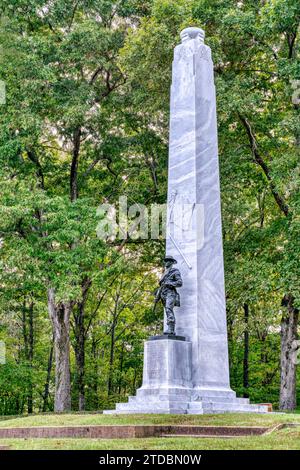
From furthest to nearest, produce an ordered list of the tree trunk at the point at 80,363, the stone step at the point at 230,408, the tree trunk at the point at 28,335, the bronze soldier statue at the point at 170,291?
the tree trunk at the point at 28,335, the tree trunk at the point at 80,363, the bronze soldier statue at the point at 170,291, the stone step at the point at 230,408

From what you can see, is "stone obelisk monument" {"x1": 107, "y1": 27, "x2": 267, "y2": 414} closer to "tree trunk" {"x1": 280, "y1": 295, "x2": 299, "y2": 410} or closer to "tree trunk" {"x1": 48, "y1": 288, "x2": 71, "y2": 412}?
"tree trunk" {"x1": 280, "y1": 295, "x2": 299, "y2": 410}

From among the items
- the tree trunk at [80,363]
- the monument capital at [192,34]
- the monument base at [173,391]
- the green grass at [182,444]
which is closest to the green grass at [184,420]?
the monument base at [173,391]

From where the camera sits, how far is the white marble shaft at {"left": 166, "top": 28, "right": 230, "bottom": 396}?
48.9 ft

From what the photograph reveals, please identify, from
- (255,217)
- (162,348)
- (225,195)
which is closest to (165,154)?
(225,195)

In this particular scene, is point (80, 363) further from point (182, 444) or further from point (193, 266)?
point (182, 444)

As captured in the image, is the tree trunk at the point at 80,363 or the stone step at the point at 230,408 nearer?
the stone step at the point at 230,408

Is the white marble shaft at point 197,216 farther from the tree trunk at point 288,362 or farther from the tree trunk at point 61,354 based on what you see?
the tree trunk at point 61,354

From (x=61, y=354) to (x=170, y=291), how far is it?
8784mm

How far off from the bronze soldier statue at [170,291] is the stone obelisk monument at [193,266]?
36cm

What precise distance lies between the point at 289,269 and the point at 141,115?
8.31m

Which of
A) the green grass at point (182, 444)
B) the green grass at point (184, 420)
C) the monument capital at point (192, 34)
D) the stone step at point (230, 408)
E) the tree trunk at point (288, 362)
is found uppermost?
the monument capital at point (192, 34)

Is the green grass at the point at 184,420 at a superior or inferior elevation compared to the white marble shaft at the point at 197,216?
inferior

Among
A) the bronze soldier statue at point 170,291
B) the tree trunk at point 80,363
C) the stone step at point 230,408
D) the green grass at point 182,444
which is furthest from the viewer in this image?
the tree trunk at point 80,363

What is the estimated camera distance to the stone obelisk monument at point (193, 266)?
1405 cm
